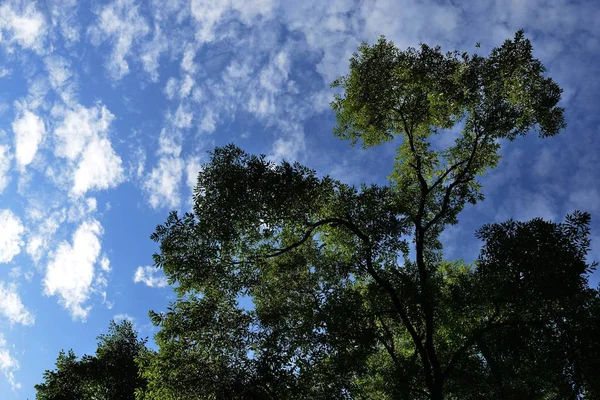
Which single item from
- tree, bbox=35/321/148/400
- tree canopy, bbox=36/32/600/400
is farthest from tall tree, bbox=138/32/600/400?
tree, bbox=35/321/148/400

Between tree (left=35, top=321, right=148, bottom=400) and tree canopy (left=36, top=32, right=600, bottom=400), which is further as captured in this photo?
tree (left=35, top=321, right=148, bottom=400)

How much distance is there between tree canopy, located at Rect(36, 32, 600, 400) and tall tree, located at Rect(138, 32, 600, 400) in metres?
0.08

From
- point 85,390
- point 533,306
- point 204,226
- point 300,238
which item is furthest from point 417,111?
point 85,390

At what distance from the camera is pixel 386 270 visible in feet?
72.9

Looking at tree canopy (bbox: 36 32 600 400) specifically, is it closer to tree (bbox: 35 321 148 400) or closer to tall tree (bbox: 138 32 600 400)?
tall tree (bbox: 138 32 600 400)

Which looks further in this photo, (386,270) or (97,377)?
(97,377)

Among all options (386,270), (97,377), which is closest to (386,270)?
Result: (386,270)

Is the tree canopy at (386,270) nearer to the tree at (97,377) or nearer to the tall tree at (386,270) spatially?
the tall tree at (386,270)

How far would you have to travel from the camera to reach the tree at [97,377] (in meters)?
33.4

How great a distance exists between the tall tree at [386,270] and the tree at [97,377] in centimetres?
1585

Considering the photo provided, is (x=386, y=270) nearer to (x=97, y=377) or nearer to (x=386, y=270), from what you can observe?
(x=386, y=270)

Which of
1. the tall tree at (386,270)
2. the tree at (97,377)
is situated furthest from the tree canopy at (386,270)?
the tree at (97,377)

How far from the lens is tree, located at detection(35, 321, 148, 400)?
3341cm

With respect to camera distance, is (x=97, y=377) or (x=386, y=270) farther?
(x=97, y=377)
